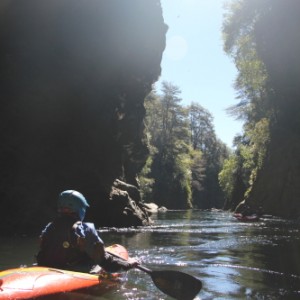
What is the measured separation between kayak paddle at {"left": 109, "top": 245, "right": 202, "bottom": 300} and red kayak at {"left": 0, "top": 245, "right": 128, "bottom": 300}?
28.9 inches

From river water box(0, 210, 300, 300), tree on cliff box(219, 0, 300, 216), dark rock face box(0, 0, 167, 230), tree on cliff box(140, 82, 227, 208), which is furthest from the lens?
tree on cliff box(140, 82, 227, 208)

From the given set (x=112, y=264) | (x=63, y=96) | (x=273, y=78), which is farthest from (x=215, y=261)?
(x=273, y=78)

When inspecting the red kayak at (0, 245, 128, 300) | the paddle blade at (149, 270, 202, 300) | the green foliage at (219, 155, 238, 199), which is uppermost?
the green foliage at (219, 155, 238, 199)

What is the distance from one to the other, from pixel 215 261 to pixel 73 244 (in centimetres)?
460

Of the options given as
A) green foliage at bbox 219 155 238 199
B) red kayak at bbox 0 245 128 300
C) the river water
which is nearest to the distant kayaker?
red kayak at bbox 0 245 128 300

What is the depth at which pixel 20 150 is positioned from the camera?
16812 mm

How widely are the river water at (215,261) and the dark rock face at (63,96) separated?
13.5ft

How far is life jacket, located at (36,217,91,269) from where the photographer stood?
17.1 ft

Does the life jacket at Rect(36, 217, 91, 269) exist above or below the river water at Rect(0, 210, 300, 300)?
above

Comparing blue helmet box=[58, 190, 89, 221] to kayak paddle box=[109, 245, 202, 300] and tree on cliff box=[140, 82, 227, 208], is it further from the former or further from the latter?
tree on cliff box=[140, 82, 227, 208]

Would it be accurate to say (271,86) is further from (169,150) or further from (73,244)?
(169,150)

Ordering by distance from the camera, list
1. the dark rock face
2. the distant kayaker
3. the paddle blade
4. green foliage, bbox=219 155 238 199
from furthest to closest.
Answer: green foliage, bbox=219 155 238 199, the dark rock face, the paddle blade, the distant kayaker

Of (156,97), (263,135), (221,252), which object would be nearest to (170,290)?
(221,252)

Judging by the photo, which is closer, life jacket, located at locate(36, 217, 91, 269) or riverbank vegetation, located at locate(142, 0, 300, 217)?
life jacket, located at locate(36, 217, 91, 269)
